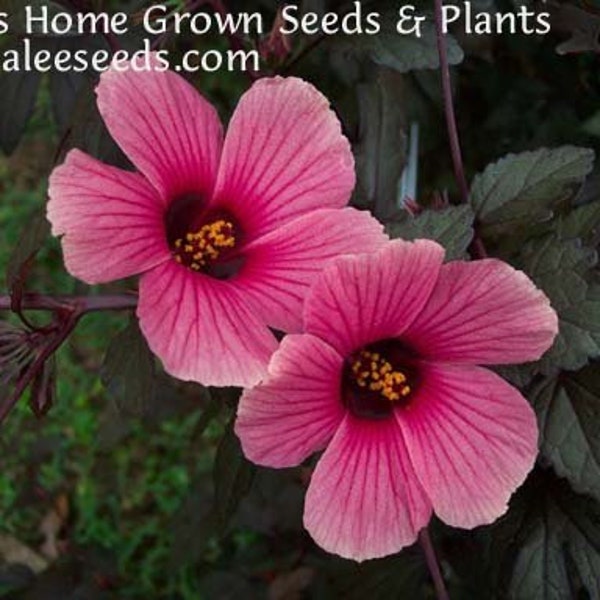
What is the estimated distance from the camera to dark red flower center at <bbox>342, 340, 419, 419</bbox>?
0.94m

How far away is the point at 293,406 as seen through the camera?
2.82ft

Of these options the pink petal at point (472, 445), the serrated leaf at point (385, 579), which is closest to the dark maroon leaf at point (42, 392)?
the pink petal at point (472, 445)

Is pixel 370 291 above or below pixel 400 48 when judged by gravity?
below

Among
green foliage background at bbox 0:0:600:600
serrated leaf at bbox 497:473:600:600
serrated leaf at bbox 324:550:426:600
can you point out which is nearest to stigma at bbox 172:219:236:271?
green foliage background at bbox 0:0:600:600

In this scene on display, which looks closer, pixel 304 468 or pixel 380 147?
pixel 380 147

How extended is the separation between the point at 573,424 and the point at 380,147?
0.31m

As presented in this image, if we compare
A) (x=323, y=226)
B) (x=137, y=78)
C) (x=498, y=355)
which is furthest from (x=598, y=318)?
(x=137, y=78)

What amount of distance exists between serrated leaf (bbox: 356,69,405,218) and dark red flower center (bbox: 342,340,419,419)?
0.21m

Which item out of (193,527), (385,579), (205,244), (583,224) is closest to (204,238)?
(205,244)

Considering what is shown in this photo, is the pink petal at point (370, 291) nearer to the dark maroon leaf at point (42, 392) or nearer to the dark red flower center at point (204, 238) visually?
the dark red flower center at point (204, 238)

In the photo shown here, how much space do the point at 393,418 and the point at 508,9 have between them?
0.70 metres

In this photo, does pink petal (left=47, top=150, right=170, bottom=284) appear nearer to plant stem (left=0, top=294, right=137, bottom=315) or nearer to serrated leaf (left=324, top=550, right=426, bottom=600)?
plant stem (left=0, top=294, right=137, bottom=315)

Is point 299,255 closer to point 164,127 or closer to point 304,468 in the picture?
point 164,127

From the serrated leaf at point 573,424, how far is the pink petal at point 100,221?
1.16ft
